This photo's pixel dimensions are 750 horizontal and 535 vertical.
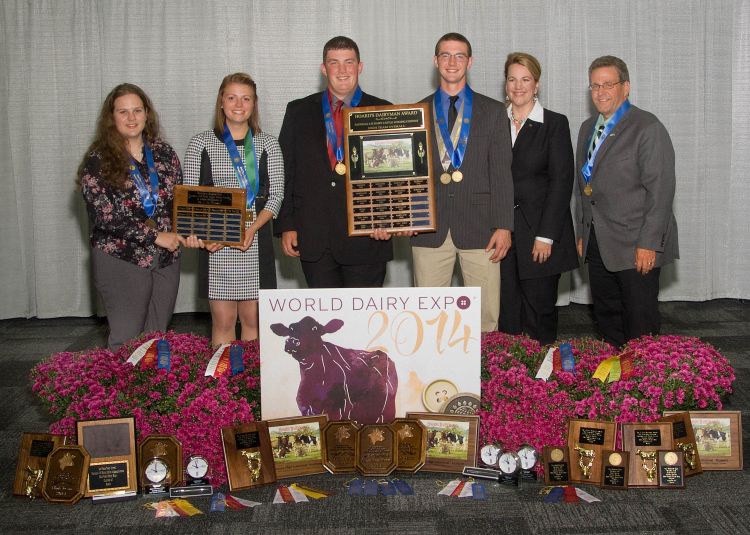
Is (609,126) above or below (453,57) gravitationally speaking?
below

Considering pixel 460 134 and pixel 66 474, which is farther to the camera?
pixel 460 134

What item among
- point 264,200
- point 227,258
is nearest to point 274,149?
point 264,200

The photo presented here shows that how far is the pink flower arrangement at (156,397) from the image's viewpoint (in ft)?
9.99

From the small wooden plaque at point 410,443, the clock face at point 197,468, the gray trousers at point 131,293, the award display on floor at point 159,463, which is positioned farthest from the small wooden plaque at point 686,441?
the gray trousers at point 131,293

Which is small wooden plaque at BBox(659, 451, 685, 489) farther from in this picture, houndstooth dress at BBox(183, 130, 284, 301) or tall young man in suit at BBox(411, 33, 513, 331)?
houndstooth dress at BBox(183, 130, 284, 301)

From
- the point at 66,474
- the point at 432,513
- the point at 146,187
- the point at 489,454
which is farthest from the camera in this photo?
the point at 146,187

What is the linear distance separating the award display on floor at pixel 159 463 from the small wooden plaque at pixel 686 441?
5.79ft

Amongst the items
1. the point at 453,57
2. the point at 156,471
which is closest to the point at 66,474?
the point at 156,471

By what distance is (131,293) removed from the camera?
12.2 ft

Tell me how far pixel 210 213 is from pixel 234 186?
196 mm

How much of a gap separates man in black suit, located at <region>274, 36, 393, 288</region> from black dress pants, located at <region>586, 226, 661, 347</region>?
104 centimetres

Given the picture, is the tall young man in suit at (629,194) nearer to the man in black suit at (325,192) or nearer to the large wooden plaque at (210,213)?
the man in black suit at (325,192)

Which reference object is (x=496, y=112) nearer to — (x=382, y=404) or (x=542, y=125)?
(x=542, y=125)

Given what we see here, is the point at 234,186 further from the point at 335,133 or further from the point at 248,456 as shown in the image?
the point at 248,456
